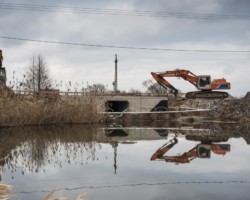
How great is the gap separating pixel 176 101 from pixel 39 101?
17.7 meters

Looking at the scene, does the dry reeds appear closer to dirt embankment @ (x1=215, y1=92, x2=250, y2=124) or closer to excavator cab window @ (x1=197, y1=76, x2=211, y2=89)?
dirt embankment @ (x1=215, y1=92, x2=250, y2=124)

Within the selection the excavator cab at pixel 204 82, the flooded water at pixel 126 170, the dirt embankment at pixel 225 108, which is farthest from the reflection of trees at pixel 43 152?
the excavator cab at pixel 204 82

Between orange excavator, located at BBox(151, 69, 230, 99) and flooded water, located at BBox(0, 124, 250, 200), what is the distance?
17745mm

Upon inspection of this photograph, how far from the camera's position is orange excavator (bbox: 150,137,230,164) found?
26.4 ft

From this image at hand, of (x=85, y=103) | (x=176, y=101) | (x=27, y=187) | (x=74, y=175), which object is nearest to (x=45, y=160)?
(x=74, y=175)

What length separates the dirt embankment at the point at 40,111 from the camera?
1581 cm

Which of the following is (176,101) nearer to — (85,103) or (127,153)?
(85,103)

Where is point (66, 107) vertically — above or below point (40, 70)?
below

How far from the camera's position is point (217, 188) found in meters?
5.31

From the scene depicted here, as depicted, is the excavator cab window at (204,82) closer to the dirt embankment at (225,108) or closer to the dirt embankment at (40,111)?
the dirt embankment at (225,108)

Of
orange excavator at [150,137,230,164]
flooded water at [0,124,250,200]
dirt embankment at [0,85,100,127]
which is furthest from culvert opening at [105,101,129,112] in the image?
flooded water at [0,124,250,200]

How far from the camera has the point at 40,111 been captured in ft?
57.1

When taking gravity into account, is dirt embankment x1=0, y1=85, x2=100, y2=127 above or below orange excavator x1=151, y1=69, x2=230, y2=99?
below

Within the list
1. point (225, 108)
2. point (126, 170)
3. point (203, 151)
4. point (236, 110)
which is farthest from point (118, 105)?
point (126, 170)
